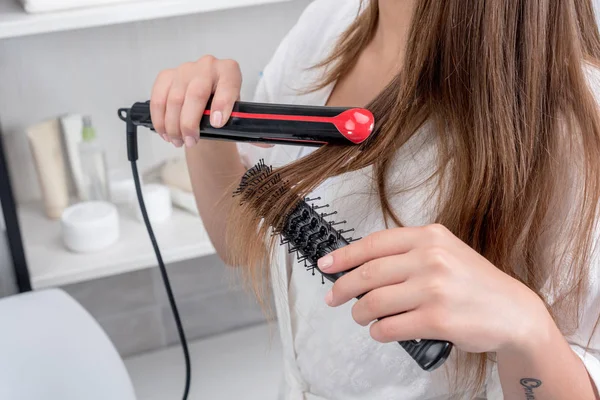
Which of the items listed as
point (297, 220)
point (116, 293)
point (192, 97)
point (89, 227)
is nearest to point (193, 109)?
point (192, 97)

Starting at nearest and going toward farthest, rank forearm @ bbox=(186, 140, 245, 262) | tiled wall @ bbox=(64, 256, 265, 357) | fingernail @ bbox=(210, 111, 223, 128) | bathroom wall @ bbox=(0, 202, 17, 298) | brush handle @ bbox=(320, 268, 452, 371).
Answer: brush handle @ bbox=(320, 268, 452, 371) < fingernail @ bbox=(210, 111, 223, 128) < forearm @ bbox=(186, 140, 245, 262) < bathroom wall @ bbox=(0, 202, 17, 298) < tiled wall @ bbox=(64, 256, 265, 357)

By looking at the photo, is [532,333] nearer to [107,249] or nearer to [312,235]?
[312,235]

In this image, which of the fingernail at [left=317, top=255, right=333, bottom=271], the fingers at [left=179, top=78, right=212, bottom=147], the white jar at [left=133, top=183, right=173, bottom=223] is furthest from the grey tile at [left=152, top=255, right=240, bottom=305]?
the fingernail at [left=317, top=255, right=333, bottom=271]

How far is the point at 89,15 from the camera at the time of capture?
77 centimetres

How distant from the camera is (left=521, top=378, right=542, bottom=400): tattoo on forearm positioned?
41 centimetres

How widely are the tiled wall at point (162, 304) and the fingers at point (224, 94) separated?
24.7 inches

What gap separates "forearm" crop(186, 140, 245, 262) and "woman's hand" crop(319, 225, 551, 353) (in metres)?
0.33

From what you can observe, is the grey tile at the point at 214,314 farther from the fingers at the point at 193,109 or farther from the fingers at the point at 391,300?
the fingers at the point at 391,300

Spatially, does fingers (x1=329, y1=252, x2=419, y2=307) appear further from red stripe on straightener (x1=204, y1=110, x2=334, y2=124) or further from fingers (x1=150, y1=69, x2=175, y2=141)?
fingers (x1=150, y1=69, x2=175, y2=141)

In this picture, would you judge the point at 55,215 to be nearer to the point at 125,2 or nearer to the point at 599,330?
the point at 125,2

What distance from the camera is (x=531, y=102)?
1.47ft

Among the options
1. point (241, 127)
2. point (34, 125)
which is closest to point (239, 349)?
point (34, 125)

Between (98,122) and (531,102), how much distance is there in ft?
2.50

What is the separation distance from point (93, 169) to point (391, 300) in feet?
2.52
